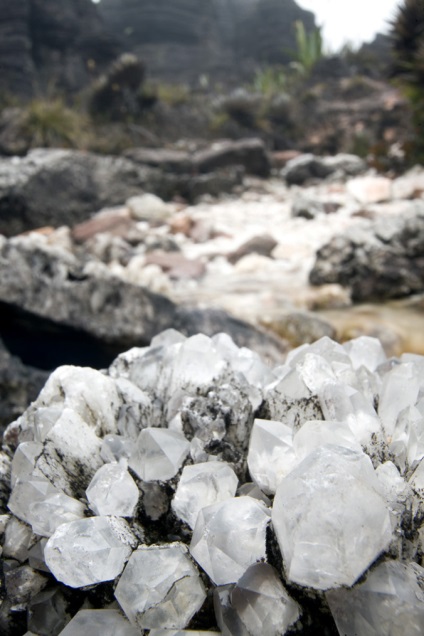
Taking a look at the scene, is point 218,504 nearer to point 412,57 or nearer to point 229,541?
point 229,541

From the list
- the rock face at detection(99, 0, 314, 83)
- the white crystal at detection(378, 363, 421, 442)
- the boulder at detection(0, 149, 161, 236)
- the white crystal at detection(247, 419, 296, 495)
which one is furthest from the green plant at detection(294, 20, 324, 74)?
the white crystal at detection(247, 419, 296, 495)

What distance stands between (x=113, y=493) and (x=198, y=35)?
3799 cm

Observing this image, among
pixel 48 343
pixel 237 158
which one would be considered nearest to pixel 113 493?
pixel 48 343

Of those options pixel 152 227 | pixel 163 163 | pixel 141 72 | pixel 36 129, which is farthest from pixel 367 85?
pixel 152 227

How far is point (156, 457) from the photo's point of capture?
73 cm

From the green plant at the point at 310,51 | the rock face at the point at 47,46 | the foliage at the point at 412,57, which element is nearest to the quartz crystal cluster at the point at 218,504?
the foliage at the point at 412,57

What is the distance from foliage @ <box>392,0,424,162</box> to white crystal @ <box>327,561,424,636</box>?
29.8 ft

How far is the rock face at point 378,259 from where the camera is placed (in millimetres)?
3762

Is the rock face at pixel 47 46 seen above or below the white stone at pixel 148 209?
above

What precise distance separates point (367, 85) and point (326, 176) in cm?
684

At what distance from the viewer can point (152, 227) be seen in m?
6.54

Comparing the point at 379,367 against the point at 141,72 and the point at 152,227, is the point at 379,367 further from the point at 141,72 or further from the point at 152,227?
the point at 141,72

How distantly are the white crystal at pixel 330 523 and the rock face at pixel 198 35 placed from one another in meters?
33.3

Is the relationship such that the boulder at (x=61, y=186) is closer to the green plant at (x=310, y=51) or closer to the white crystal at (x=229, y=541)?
the white crystal at (x=229, y=541)
